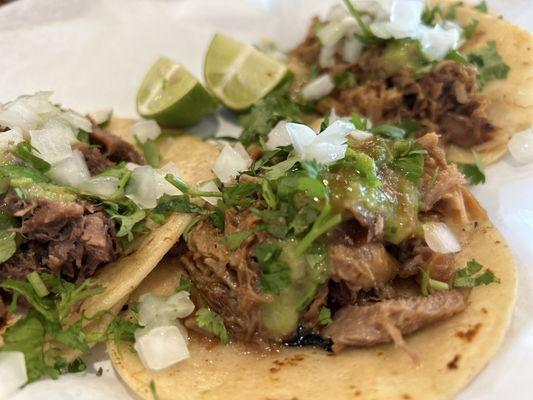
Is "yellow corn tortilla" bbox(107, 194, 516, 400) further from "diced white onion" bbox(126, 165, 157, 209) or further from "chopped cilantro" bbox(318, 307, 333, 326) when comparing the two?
"diced white onion" bbox(126, 165, 157, 209)

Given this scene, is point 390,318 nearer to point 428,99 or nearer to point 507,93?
point 428,99

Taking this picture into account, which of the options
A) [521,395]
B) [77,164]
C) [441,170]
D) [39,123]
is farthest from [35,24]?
[521,395]

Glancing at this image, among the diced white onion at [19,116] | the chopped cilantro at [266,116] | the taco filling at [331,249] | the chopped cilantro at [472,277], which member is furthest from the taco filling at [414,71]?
the diced white onion at [19,116]

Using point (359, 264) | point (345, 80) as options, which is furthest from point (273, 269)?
point (345, 80)

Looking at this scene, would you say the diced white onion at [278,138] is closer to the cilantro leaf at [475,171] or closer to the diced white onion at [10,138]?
the cilantro leaf at [475,171]

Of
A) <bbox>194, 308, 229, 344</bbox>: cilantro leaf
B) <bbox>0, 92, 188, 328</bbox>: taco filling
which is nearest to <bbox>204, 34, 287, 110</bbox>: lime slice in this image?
<bbox>0, 92, 188, 328</bbox>: taco filling
